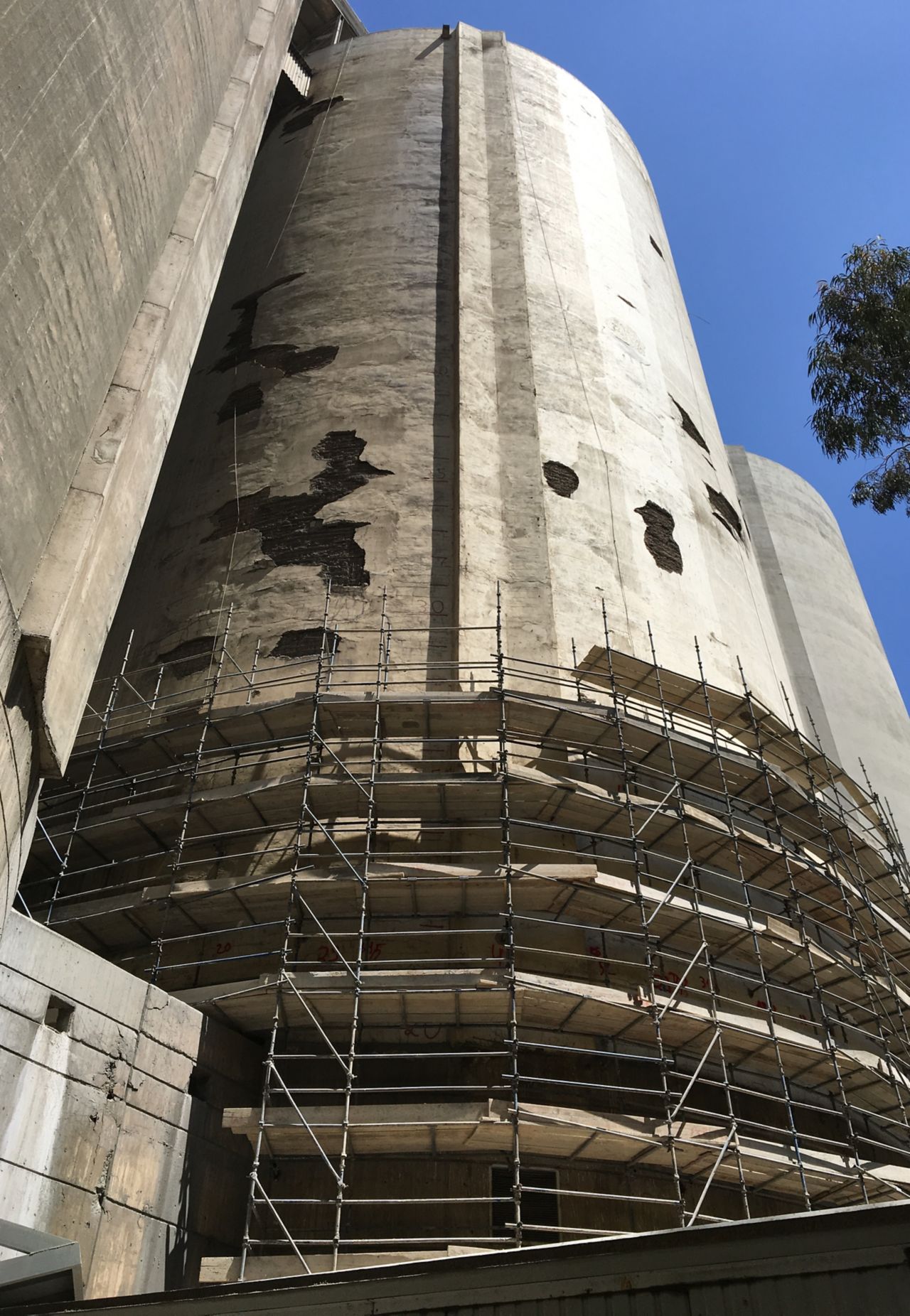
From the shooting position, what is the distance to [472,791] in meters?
12.9

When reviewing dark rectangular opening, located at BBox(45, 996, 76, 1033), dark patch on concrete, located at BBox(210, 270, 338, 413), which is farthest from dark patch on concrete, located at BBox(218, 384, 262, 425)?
dark rectangular opening, located at BBox(45, 996, 76, 1033)

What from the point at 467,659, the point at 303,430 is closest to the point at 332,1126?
the point at 467,659

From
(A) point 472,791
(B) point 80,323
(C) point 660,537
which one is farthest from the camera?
(C) point 660,537

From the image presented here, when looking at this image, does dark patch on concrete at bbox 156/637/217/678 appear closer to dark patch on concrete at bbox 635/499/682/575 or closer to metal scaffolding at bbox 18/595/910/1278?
metal scaffolding at bbox 18/595/910/1278

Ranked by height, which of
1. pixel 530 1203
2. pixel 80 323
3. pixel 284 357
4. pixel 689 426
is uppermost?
pixel 689 426

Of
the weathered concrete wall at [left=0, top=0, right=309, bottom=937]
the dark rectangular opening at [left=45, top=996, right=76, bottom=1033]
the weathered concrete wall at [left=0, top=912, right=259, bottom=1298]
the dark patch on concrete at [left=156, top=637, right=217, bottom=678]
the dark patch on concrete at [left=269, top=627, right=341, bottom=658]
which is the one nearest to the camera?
Result: the weathered concrete wall at [left=0, top=0, right=309, bottom=937]

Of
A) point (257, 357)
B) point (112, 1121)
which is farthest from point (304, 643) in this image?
point (257, 357)

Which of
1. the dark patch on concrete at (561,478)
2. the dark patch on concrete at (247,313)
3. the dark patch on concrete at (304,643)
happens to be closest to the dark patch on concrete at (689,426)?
the dark patch on concrete at (561,478)

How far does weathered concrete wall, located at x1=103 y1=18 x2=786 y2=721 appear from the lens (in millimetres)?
16922

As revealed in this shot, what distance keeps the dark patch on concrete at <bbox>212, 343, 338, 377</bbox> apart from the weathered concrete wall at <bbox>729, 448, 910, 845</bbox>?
1175cm

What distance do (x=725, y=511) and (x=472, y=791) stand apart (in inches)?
446

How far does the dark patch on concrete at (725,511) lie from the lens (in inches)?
859

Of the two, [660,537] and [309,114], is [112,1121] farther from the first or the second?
[309,114]

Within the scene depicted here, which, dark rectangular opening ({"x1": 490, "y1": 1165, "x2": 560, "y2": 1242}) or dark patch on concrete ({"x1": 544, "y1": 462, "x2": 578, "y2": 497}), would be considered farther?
dark patch on concrete ({"x1": 544, "y1": 462, "x2": 578, "y2": 497})
